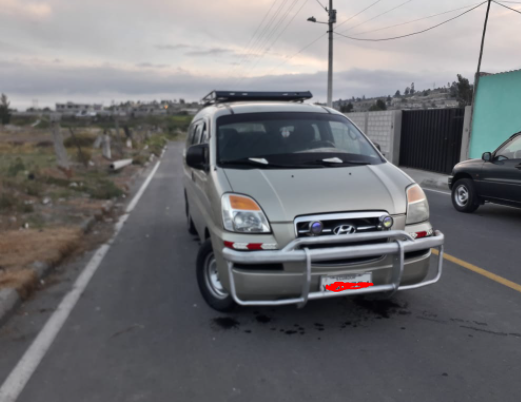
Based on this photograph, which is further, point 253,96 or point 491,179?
point 491,179

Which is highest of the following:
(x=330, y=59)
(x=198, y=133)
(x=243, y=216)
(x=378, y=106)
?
(x=330, y=59)

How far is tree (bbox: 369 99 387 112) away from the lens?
2148 cm

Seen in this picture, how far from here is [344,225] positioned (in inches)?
152

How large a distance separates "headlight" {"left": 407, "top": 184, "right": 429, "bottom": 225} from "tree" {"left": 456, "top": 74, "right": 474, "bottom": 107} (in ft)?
46.8

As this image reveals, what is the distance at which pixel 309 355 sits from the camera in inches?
145

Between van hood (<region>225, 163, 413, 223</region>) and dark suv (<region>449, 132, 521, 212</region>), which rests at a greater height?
van hood (<region>225, 163, 413, 223</region>)

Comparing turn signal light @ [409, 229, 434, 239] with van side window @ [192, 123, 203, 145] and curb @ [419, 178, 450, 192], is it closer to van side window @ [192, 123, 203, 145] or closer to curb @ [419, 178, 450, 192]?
van side window @ [192, 123, 203, 145]

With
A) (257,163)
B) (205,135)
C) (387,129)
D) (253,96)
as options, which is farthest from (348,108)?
(257,163)

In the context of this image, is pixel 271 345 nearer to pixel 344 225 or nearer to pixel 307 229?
pixel 307 229

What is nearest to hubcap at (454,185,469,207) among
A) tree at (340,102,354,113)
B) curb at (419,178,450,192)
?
curb at (419,178,450,192)

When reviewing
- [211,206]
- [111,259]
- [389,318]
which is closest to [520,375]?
[389,318]

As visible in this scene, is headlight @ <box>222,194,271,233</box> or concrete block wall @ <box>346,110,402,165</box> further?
concrete block wall @ <box>346,110,402,165</box>

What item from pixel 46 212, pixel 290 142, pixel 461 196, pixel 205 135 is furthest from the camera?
pixel 461 196

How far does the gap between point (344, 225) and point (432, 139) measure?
15.7 metres
